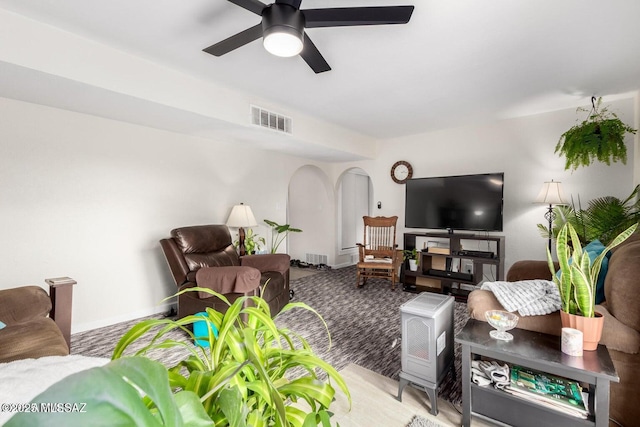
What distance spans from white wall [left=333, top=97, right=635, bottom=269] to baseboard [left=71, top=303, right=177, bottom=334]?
3972 millimetres

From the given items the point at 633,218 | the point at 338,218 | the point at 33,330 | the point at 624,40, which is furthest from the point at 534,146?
the point at 33,330

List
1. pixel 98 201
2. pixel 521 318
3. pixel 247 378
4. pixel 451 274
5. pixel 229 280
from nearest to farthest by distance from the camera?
pixel 247 378, pixel 521 318, pixel 229 280, pixel 98 201, pixel 451 274

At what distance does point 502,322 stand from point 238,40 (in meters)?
2.14

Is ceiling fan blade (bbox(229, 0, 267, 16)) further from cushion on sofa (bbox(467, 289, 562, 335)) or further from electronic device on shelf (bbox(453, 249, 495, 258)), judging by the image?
electronic device on shelf (bbox(453, 249, 495, 258))

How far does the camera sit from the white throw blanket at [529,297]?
155 cm

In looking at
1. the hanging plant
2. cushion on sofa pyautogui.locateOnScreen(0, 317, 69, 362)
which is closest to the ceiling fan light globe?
cushion on sofa pyautogui.locateOnScreen(0, 317, 69, 362)

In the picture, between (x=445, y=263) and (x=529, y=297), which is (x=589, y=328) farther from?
(x=445, y=263)

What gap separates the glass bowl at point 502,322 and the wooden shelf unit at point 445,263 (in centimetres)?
218

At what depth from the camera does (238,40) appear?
1.71 metres

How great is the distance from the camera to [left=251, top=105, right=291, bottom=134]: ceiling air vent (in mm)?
3070

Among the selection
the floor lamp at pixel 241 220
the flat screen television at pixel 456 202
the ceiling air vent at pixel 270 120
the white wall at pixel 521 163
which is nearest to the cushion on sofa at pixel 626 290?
the flat screen television at pixel 456 202

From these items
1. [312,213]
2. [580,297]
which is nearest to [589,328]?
[580,297]

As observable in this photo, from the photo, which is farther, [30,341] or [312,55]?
[312,55]

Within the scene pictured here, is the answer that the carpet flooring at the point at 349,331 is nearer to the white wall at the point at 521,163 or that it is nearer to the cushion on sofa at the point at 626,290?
the cushion on sofa at the point at 626,290
